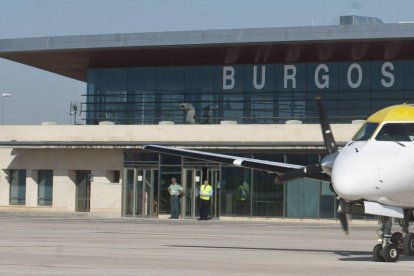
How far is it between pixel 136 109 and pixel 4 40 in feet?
28.4

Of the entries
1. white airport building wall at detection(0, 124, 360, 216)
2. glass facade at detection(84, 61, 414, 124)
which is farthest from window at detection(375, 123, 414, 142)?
glass facade at detection(84, 61, 414, 124)

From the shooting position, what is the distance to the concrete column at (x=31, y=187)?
50188mm

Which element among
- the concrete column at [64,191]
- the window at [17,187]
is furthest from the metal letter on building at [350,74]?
the window at [17,187]

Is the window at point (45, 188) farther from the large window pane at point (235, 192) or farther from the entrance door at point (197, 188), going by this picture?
the large window pane at point (235, 192)

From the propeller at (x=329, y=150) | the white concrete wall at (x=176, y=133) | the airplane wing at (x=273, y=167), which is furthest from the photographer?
the white concrete wall at (x=176, y=133)

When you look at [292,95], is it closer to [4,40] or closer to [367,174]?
[4,40]

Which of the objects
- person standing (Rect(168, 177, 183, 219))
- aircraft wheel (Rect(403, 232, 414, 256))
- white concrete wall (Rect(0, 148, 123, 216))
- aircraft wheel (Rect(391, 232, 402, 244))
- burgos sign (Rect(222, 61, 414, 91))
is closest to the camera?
aircraft wheel (Rect(391, 232, 402, 244))

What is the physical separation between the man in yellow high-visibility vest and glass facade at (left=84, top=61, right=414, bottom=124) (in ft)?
26.3

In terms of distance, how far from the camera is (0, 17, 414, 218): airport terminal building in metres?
45.2

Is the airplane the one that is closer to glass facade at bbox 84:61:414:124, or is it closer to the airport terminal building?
the airport terminal building

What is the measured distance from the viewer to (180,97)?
2053 inches

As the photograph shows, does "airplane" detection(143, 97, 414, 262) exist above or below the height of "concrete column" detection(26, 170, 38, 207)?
above

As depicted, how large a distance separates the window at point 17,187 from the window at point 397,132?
35.4 m

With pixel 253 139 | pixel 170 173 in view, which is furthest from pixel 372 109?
pixel 170 173
